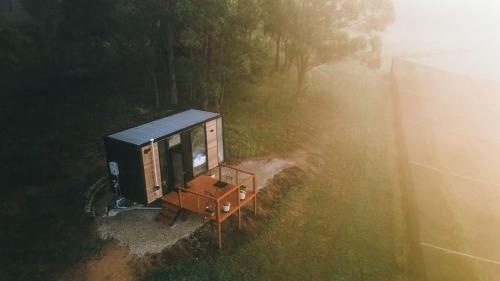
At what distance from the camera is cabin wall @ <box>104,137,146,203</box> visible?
551 inches

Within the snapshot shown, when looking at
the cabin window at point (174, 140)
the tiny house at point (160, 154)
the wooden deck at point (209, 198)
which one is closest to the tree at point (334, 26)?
the tiny house at point (160, 154)

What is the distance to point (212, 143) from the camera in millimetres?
16938

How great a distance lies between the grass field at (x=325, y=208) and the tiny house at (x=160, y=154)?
3398 mm

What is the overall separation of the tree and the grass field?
16.0 ft

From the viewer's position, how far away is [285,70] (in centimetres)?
3997

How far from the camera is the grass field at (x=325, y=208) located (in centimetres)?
1423

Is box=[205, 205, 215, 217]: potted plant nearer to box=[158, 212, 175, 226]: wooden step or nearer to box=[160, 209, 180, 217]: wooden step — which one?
box=[160, 209, 180, 217]: wooden step

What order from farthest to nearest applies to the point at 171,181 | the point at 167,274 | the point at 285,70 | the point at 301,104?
the point at 285,70 < the point at 301,104 < the point at 171,181 < the point at 167,274

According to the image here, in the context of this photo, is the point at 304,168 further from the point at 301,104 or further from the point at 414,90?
the point at 414,90

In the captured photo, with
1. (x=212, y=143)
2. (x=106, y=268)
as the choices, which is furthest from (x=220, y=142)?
(x=106, y=268)

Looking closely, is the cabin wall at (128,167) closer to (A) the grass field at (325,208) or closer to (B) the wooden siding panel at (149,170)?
(B) the wooden siding panel at (149,170)

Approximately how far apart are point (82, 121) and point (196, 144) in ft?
39.0

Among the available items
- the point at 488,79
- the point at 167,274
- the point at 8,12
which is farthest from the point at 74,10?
the point at 488,79

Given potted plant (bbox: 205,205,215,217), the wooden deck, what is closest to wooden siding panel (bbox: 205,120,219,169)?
the wooden deck
